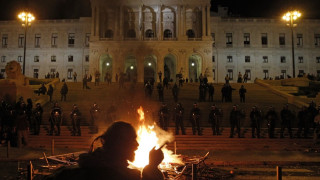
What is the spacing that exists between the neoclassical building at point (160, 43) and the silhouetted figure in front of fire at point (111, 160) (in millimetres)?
50983

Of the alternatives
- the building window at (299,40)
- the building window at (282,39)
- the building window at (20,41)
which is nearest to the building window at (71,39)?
the building window at (20,41)

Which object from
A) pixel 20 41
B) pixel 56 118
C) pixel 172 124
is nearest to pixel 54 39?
pixel 20 41

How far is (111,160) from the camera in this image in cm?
215

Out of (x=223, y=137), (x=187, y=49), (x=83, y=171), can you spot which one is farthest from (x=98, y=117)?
(x=187, y=49)

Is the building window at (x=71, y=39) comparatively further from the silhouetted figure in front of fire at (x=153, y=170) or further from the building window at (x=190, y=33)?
the silhouetted figure in front of fire at (x=153, y=170)

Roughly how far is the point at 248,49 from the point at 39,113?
51664mm

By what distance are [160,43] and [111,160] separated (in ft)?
172

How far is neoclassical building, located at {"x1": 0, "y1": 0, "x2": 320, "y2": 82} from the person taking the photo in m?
54.3

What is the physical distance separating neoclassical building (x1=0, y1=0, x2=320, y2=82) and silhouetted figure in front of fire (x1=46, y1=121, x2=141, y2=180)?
5098 centimetres

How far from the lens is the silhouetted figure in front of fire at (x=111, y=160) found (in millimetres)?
2020

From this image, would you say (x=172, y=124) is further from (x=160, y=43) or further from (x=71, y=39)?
(x=71, y=39)

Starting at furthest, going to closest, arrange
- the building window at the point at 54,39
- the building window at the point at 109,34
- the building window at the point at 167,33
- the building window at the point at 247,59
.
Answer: the building window at the point at 54,39 < the building window at the point at 247,59 < the building window at the point at 109,34 < the building window at the point at 167,33

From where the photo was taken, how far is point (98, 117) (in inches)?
667

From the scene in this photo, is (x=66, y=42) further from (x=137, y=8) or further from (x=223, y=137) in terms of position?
(x=223, y=137)
